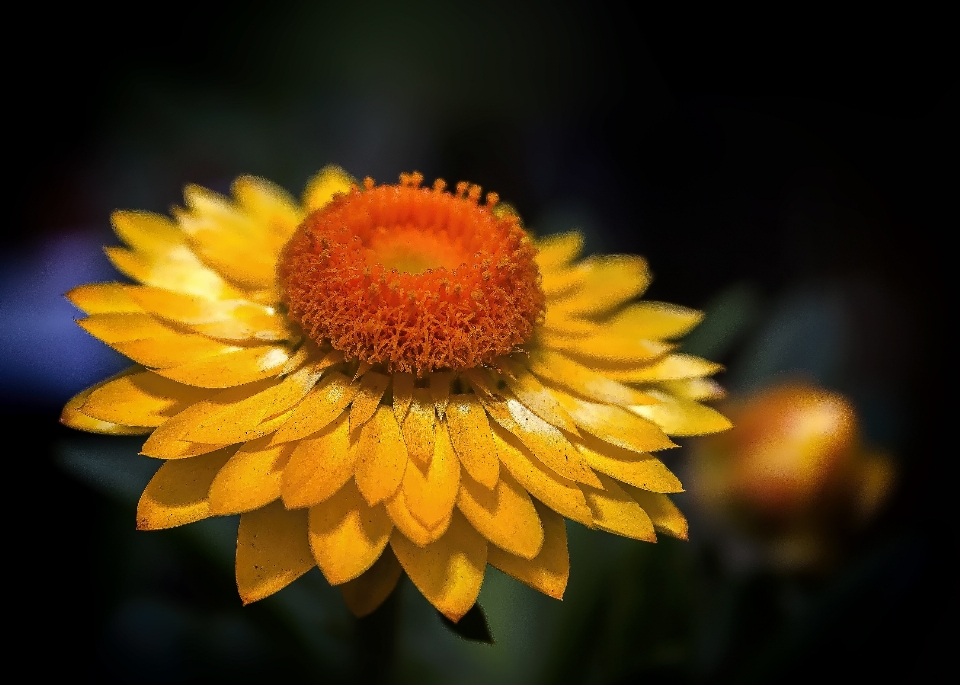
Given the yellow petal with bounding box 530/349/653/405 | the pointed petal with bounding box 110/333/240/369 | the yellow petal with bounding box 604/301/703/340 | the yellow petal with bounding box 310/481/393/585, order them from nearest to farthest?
the yellow petal with bounding box 310/481/393/585
the pointed petal with bounding box 110/333/240/369
the yellow petal with bounding box 530/349/653/405
the yellow petal with bounding box 604/301/703/340

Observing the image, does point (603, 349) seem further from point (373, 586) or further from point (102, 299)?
point (102, 299)

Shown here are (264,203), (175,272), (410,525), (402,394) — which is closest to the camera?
(410,525)

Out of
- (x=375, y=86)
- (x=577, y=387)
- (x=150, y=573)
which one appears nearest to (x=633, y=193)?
(x=375, y=86)

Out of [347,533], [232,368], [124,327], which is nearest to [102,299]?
[124,327]

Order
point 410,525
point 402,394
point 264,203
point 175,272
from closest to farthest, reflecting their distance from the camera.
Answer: point 410,525 < point 402,394 < point 175,272 < point 264,203

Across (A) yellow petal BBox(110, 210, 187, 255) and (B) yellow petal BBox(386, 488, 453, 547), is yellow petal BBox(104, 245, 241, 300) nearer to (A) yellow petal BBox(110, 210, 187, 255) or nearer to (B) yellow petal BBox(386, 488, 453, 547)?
(A) yellow petal BBox(110, 210, 187, 255)

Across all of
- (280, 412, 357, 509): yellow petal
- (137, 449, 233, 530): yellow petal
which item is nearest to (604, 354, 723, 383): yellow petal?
(280, 412, 357, 509): yellow petal
